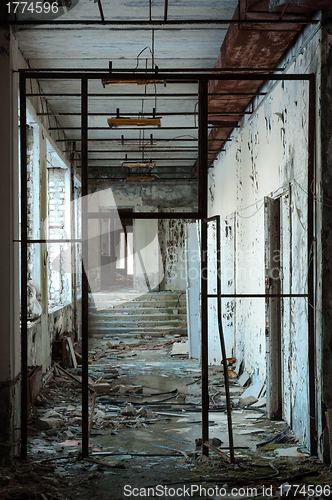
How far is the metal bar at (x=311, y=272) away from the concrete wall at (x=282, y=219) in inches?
5.3

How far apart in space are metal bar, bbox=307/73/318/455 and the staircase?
8.44 meters

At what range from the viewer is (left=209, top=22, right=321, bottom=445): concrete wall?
475 centimetres

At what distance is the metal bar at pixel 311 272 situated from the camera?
4324 mm

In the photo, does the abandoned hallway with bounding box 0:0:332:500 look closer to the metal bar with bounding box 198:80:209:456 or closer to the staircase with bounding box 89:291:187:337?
the metal bar with bounding box 198:80:209:456

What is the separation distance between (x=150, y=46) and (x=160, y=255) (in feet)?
30.1

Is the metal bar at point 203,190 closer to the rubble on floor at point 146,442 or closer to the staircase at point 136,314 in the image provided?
the rubble on floor at point 146,442

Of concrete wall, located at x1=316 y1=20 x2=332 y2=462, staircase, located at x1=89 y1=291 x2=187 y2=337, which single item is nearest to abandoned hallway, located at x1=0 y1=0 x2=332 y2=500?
concrete wall, located at x1=316 y1=20 x2=332 y2=462

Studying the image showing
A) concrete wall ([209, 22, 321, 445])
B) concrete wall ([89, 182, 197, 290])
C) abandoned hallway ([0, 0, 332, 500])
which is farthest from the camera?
concrete wall ([89, 182, 197, 290])

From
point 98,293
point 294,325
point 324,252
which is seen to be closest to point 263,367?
point 294,325

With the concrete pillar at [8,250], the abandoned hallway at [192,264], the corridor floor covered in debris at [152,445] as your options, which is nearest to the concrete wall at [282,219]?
the abandoned hallway at [192,264]

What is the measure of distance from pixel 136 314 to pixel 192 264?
3.46 m

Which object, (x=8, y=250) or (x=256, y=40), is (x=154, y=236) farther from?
(x=8, y=250)

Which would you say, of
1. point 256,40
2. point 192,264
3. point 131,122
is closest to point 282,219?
point 256,40

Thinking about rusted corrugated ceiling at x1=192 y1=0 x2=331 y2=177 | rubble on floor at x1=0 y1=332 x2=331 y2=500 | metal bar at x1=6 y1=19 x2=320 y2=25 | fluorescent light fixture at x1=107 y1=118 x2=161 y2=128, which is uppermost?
rusted corrugated ceiling at x1=192 y1=0 x2=331 y2=177
